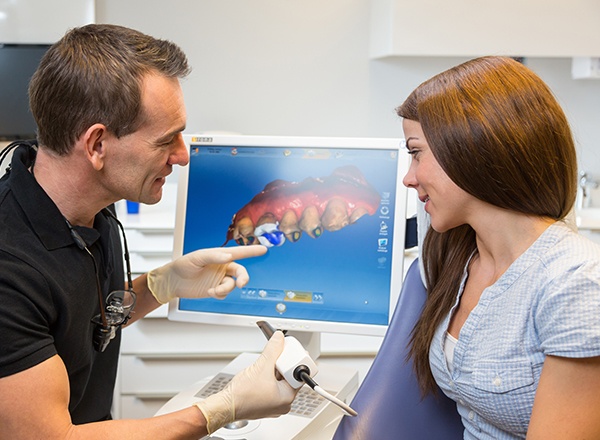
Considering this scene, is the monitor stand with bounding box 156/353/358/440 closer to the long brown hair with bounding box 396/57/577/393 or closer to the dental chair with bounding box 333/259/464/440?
the dental chair with bounding box 333/259/464/440

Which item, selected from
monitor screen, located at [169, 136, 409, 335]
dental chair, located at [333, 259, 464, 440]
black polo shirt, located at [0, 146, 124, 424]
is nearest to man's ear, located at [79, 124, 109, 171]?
black polo shirt, located at [0, 146, 124, 424]

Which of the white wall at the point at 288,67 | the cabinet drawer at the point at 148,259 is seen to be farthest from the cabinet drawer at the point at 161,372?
the white wall at the point at 288,67

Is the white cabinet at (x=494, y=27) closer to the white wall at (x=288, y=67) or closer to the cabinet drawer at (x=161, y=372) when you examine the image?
the white wall at (x=288, y=67)

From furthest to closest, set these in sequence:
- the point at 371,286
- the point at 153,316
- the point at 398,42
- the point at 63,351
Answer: the point at 398,42, the point at 153,316, the point at 371,286, the point at 63,351

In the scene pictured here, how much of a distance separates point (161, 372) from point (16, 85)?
1328 millimetres

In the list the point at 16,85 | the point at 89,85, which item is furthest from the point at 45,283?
the point at 16,85

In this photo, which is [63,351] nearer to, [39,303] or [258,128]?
[39,303]

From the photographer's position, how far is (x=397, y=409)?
1.36 metres

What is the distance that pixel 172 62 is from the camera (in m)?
1.35

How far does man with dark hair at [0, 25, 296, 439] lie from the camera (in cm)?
111

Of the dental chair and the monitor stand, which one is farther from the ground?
the dental chair

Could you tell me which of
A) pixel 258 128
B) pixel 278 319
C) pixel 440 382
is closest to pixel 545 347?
pixel 440 382

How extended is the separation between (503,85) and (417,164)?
0.68 ft

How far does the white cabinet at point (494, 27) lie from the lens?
2.73 m
